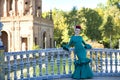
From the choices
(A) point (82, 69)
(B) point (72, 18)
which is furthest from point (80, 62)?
(B) point (72, 18)

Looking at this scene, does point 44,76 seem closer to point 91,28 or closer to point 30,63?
point 30,63

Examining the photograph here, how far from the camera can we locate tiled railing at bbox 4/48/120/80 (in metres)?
8.70

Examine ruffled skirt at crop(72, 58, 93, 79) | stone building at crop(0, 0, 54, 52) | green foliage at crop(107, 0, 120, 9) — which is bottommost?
ruffled skirt at crop(72, 58, 93, 79)

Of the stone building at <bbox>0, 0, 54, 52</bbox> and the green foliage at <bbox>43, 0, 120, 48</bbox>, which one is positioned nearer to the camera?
the stone building at <bbox>0, 0, 54, 52</bbox>

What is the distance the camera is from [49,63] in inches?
384

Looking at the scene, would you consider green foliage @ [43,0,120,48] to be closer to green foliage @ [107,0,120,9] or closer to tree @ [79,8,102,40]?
tree @ [79,8,102,40]

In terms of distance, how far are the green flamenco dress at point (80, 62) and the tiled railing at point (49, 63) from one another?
34 cm

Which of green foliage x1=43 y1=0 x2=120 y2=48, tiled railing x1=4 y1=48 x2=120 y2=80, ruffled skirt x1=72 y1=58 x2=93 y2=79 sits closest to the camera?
tiled railing x1=4 y1=48 x2=120 y2=80

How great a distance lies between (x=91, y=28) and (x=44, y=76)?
3848 centimetres

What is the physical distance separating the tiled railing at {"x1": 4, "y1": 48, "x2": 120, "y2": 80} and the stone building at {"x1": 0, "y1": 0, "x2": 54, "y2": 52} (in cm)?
2836

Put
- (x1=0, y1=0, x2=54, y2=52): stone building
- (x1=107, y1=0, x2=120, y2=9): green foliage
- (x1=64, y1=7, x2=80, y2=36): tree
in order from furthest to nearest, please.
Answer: (x1=107, y1=0, x2=120, y2=9): green foliage → (x1=64, y1=7, x2=80, y2=36): tree → (x1=0, y1=0, x2=54, y2=52): stone building

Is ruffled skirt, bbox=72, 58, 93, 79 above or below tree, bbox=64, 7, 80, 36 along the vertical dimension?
below

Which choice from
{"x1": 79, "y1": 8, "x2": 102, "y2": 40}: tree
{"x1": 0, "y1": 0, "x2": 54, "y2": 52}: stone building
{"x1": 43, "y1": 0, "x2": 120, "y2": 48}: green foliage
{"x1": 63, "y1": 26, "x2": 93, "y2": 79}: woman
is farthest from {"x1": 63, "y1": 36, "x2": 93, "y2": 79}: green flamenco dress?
{"x1": 79, "y1": 8, "x2": 102, "y2": 40}: tree

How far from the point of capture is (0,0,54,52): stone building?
38834mm
